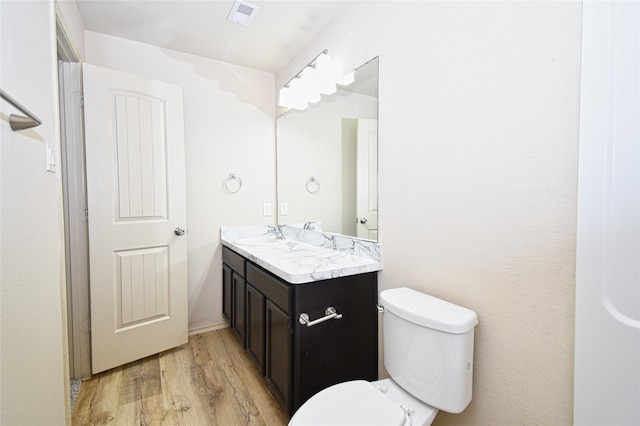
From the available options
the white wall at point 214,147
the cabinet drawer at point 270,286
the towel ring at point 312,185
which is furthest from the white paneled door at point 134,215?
the towel ring at point 312,185

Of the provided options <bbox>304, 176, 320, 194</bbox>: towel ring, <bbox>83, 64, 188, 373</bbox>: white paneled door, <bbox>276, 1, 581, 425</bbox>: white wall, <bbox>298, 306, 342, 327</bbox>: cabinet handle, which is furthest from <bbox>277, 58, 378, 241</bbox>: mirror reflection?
<bbox>83, 64, 188, 373</bbox>: white paneled door

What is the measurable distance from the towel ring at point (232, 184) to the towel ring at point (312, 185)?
627mm

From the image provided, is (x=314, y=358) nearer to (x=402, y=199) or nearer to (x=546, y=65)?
(x=402, y=199)

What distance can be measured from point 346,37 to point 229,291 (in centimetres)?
198

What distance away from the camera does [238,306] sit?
2.08 metres

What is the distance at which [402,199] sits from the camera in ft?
4.55

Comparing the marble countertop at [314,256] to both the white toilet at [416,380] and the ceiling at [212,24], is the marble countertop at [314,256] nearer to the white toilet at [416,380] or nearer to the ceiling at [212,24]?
the white toilet at [416,380]

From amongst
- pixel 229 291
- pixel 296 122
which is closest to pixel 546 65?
pixel 296 122

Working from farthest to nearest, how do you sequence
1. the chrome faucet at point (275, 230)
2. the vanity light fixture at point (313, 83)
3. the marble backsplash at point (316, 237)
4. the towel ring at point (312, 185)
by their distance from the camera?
the chrome faucet at point (275, 230) → the towel ring at point (312, 185) → the vanity light fixture at point (313, 83) → the marble backsplash at point (316, 237)

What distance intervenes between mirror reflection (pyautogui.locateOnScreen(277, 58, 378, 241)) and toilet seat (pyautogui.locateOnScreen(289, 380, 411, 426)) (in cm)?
76

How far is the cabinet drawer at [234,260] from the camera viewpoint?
198 centimetres

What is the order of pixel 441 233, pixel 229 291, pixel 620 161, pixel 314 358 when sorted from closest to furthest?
1. pixel 620 161
2. pixel 441 233
3. pixel 314 358
4. pixel 229 291

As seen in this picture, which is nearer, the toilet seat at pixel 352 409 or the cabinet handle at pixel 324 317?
the toilet seat at pixel 352 409

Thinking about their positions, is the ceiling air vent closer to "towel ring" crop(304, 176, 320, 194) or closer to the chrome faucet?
"towel ring" crop(304, 176, 320, 194)
